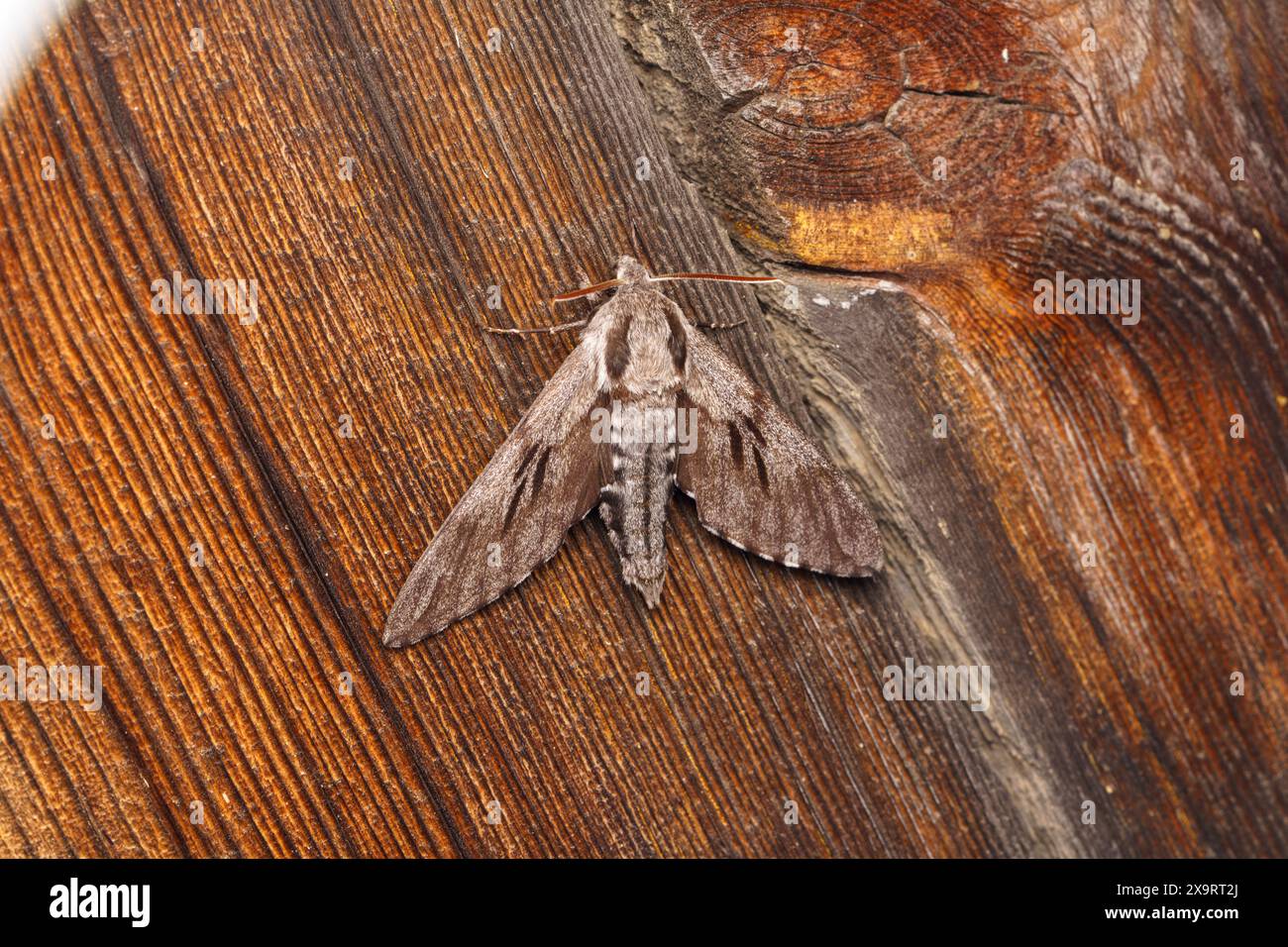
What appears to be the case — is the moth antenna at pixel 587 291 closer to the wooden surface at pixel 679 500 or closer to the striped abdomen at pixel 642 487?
the wooden surface at pixel 679 500

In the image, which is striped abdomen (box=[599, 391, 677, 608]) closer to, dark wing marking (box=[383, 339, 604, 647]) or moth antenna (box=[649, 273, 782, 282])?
dark wing marking (box=[383, 339, 604, 647])

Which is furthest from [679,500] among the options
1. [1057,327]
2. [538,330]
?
[1057,327]

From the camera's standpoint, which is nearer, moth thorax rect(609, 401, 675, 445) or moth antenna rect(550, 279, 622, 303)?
moth antenna rect(550, 279, 622, 303)

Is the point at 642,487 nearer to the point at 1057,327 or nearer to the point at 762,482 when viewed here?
the point at 762,482

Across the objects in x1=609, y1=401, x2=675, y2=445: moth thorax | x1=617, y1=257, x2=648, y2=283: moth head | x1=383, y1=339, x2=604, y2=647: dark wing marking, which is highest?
x1=617, y1=257, x2=648, y2=283: moth head

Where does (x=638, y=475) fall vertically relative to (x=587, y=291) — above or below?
below

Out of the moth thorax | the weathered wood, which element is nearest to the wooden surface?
the weathered wood
